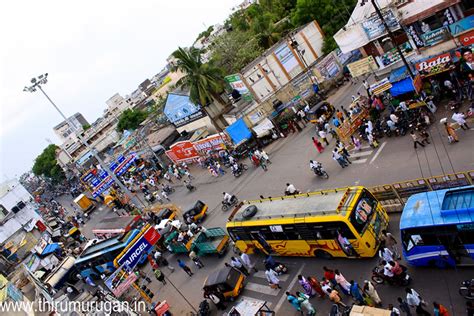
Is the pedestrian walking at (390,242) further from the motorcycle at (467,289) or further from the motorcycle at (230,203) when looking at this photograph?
the motorcycle at (230,203)

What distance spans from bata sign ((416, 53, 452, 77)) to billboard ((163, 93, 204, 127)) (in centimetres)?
2607

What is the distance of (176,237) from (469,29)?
22.0m

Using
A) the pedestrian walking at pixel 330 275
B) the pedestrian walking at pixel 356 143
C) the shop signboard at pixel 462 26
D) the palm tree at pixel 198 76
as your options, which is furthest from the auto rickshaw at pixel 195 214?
the shop signboard at pixel 462 26

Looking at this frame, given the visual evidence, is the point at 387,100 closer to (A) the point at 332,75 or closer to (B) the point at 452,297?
(A) the point at 332,75

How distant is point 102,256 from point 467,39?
27.6 meters

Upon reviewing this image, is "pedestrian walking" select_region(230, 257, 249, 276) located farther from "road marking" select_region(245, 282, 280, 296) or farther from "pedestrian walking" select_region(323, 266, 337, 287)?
"pedestrian walking" select_region(323, 266, 337, 287)

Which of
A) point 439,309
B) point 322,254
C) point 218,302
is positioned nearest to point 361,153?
point 322,254

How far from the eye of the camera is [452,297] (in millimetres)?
12039

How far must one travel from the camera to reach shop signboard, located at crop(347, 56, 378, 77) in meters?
28.3

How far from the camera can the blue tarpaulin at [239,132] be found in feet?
117

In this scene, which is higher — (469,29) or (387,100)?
(469,29)

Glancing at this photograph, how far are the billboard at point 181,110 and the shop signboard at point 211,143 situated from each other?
498 cm

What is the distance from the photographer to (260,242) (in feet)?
63.4

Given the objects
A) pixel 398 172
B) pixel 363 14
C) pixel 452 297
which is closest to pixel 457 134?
pixel 398 172
